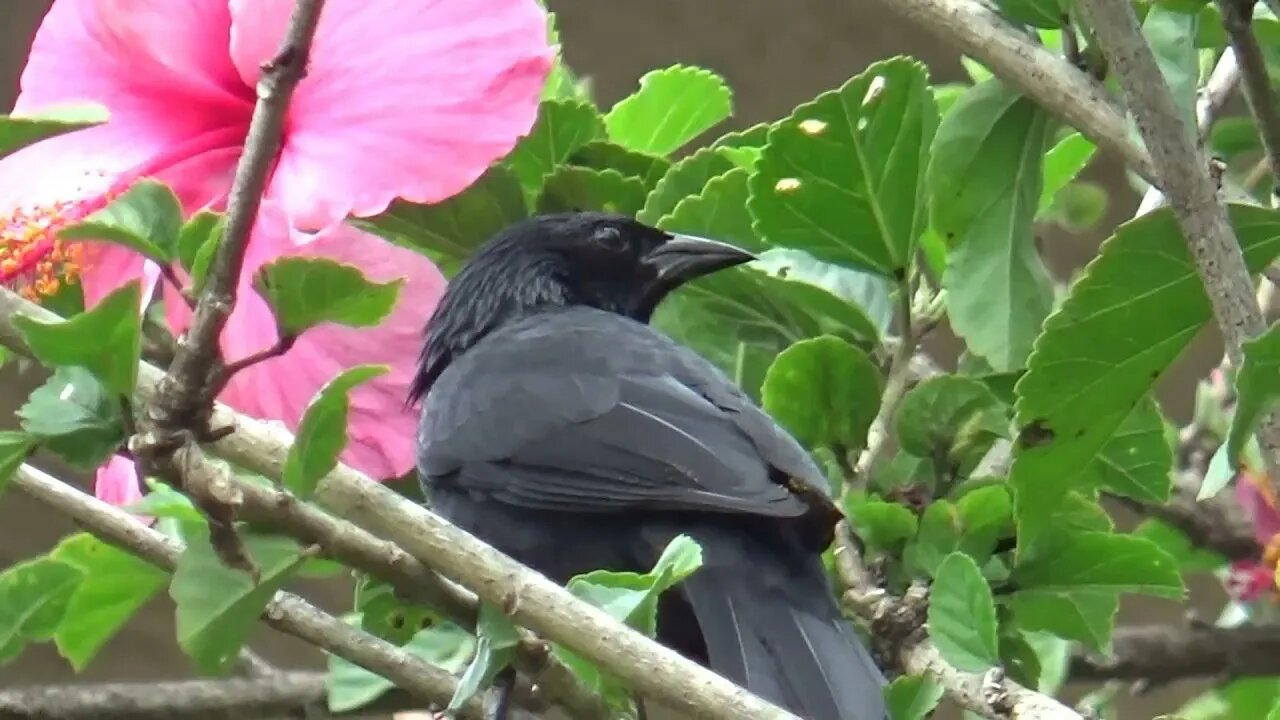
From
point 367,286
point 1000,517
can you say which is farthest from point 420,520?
point 1000,517

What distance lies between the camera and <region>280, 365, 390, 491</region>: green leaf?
53 centimetres

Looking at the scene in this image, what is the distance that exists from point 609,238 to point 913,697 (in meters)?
0.46

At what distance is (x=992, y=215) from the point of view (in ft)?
2.56

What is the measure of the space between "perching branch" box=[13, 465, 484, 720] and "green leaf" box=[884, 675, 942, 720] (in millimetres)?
159

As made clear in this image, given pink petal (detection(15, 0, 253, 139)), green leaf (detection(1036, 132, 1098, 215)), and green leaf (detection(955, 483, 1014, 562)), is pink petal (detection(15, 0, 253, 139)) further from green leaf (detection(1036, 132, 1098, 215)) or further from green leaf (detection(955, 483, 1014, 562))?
green leaf (detection(1036, 132, 1098, 215))

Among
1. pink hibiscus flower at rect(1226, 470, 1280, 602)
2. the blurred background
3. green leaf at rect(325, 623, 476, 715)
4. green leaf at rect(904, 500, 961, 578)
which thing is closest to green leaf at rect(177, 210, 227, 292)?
green leaf at rect(325, 623, 476, 715)

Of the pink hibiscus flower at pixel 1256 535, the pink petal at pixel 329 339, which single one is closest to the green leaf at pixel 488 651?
the pink petal at pixel 329 339

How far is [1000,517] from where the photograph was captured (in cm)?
75

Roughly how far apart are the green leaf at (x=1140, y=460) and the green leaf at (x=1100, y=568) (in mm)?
42

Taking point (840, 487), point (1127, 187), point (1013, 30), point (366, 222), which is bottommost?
point (1127, 187)

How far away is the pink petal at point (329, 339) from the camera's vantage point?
67 centimetres

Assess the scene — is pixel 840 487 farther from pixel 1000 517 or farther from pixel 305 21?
pixel 305 21

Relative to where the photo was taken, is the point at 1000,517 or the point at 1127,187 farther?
the point at 1127,187

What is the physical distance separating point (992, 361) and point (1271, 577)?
0.37 m
